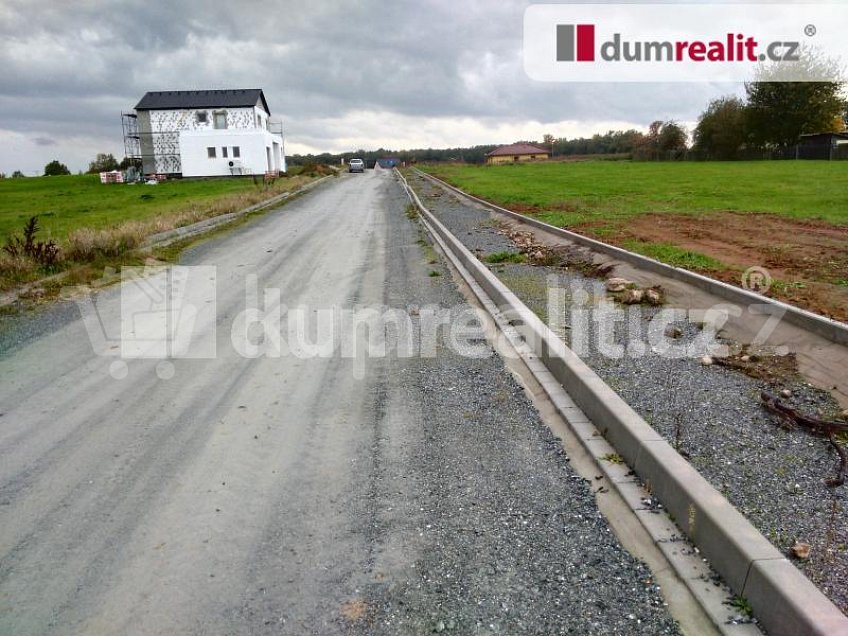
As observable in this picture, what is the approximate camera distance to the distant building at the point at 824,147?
48.6 meters

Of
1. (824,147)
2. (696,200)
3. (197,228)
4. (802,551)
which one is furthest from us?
(824,147)

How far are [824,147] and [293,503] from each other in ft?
199

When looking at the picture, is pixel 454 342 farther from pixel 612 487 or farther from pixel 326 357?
pixel 612 487

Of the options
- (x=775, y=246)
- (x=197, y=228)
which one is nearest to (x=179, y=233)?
(x=197, y=228)

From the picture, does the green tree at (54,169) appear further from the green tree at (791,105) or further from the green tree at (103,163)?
the green tree at (791,105)

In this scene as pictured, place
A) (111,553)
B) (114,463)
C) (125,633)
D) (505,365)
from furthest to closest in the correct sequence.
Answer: (505,365) < (114,463) < (111,553) < (125,633)

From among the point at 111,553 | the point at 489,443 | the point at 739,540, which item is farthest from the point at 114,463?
the point at 739,540

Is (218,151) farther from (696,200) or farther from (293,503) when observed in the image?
(293,503)

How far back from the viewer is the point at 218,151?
176ft

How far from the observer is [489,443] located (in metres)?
4.28

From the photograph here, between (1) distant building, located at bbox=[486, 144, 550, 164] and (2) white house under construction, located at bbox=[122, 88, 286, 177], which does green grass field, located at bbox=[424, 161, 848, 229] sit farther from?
(1) distant building, located at bbox=[486, 144, 550, 164]

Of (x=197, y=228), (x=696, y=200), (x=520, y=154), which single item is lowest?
(x=197, y=228)

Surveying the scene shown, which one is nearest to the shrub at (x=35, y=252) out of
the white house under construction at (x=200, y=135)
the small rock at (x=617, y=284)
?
the small rock at (x=617, y=284)

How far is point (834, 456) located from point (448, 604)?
9.17ft
